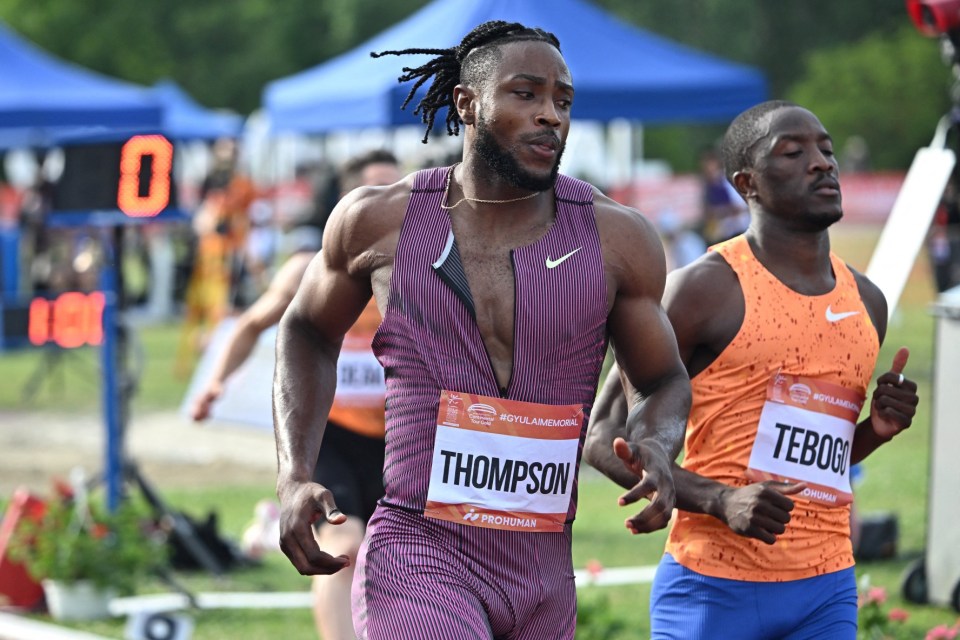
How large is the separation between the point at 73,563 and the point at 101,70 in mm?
47252

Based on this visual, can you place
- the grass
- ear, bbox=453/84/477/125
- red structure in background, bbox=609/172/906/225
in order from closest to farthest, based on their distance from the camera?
ear, bbox=453/84/477/125 < the grass < red structure in background, bbox=609/172/906/225

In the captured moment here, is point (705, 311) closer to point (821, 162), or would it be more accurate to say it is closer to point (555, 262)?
point (821, 162)

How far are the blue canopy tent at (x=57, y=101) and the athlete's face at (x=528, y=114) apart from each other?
9305 mm

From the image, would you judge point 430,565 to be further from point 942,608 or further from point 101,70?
point 101,70

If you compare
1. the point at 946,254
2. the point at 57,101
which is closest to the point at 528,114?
the point at 57,101

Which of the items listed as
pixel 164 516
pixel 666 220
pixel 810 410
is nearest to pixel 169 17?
pixel 666 220

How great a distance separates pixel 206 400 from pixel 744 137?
3200 millimetres

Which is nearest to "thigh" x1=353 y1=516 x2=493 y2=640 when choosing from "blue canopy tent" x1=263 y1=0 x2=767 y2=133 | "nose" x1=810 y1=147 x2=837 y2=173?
"nose" x1=810 y1=147 x2=837 y2=173

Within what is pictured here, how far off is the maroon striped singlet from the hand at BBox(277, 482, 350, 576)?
216mm

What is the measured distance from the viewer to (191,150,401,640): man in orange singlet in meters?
5.83

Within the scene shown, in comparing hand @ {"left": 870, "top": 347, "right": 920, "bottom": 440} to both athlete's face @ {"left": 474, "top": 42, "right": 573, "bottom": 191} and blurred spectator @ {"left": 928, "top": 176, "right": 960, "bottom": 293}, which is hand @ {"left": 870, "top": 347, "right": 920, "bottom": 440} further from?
blurred spectator @ {"left": 928, "top": 176, "right": 960, "bottom": 293}

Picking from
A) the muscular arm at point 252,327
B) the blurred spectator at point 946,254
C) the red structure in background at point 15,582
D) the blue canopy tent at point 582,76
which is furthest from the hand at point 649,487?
the blurred spectator at point 946,254

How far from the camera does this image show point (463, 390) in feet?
12.2

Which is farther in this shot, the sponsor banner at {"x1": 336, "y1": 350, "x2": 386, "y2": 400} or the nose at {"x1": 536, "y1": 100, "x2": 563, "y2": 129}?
the sponsor banner at {"x1": 336, "y1": 350, "x2": 386, "y2": 400}
